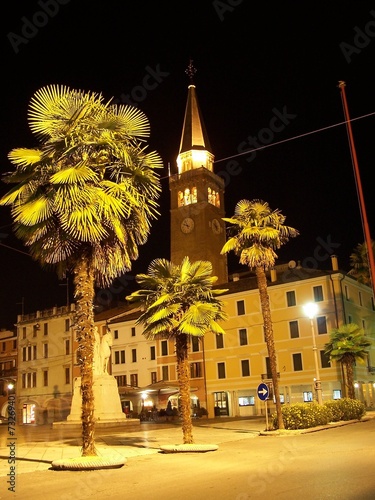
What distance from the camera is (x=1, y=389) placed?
240 feet

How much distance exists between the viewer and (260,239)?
1088 inches

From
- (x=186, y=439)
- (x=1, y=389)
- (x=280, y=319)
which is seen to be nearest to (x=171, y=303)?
(x=186, y=439)

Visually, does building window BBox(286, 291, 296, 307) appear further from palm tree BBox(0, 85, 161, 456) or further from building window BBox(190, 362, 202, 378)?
palm tree BBox(0, 85, 161, 456)

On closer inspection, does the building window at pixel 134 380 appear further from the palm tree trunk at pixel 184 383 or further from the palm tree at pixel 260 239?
the palm tree trunk at pixel 184 383

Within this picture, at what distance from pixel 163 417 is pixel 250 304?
13591 millimetres

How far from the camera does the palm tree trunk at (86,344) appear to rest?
14.5 meters

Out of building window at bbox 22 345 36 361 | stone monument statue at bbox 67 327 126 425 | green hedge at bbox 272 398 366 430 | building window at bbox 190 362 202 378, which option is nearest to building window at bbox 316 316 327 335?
building window at bbox 190 362 202 378

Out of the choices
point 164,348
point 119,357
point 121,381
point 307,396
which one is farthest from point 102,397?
point 119,357

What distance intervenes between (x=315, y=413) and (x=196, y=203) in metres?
52.5

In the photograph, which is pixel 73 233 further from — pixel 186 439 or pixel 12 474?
pixel 186 439

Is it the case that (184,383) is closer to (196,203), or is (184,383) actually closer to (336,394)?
(336,394)

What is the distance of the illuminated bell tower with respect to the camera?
76.1m

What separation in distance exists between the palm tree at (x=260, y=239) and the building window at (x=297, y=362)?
23333 mm

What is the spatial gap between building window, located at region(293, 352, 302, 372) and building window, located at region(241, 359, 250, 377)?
4.74 meters
